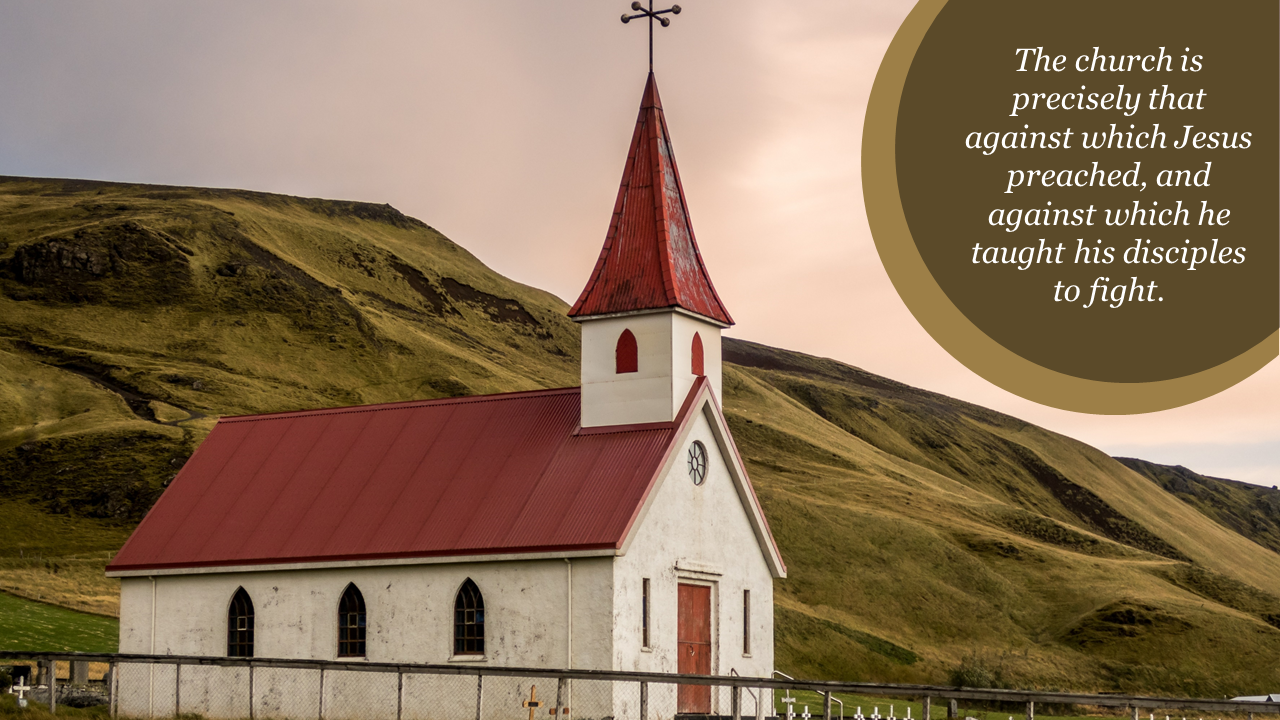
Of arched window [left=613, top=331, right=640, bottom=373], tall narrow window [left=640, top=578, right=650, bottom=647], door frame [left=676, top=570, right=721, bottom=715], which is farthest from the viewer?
arched window [left=613, top=331, right=640, bottom=373]

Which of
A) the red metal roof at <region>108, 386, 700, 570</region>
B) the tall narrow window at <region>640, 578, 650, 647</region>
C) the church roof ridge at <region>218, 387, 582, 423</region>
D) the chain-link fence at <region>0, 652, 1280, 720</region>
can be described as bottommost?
the chain-link fence at <region>0, 652, 1280, 720</region>

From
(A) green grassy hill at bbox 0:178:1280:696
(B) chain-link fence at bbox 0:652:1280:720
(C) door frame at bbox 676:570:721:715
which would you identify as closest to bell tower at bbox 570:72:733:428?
(C) door frame at bbox 676:570:721:715

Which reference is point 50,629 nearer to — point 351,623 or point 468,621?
point 351,623

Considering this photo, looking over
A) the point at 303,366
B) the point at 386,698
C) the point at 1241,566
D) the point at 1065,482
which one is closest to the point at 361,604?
the point at 386,698

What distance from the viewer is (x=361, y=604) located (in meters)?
32.9

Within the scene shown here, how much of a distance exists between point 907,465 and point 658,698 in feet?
391

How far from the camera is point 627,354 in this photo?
112 ft

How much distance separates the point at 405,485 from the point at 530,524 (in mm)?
5012

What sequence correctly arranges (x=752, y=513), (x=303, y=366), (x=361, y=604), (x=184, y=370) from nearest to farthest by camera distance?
(x=361, y=604) → (x=752, y=513) → (x=184, y=370) → (x=303, y=366)

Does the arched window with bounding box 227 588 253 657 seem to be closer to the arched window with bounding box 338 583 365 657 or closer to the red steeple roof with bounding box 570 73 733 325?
the arched window with bounding box 338 583 365 657

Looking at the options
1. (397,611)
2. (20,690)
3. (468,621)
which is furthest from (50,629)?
(468,621)

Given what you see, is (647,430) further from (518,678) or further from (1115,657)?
(1115,657)

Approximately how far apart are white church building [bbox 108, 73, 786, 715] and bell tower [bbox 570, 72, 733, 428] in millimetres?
55

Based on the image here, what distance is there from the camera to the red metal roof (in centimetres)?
3123
